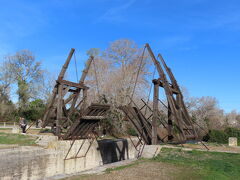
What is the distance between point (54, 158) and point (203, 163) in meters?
7.44

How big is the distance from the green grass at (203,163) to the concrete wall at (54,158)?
526cm

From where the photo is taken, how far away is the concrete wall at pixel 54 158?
10.3 meters

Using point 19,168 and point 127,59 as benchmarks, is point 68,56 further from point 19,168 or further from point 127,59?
point 127,59

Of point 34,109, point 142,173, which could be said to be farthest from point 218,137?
point 34,109

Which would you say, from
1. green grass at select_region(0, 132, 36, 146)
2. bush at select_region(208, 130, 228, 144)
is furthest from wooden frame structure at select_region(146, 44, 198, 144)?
bush at select_region(208, 130, 228, 144)

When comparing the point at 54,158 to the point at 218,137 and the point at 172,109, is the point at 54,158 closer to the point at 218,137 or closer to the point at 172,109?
the point at 172,109

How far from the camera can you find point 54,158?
503 inches

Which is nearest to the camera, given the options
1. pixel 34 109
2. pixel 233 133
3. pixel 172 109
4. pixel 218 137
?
pixel 172 109

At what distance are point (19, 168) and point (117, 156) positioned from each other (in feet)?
27.5

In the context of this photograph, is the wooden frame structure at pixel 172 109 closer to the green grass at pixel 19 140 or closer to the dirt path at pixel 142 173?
the dirt path at pixel 142 173

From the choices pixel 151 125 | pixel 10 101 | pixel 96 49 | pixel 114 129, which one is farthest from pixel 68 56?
pixel 10 101

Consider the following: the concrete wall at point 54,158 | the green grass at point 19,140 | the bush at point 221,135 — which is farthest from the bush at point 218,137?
the green grass at point 19,140

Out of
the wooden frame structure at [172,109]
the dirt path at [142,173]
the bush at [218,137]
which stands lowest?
the dirt path at [142,173]

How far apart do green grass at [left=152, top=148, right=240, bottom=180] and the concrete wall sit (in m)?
5.26
